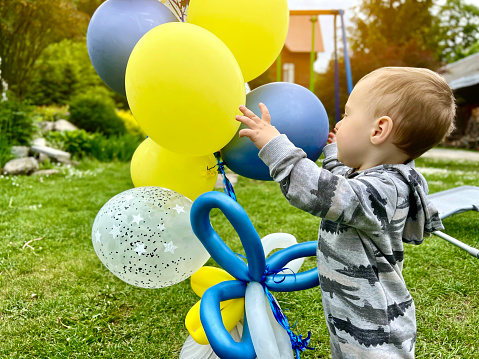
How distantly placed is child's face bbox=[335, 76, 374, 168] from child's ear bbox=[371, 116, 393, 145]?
2 cm

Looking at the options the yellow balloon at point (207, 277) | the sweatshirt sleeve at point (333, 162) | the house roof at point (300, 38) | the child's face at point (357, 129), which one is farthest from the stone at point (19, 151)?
the house roof at point (300, 38)

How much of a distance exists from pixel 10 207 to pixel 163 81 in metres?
3.82

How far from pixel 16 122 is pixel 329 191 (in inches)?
287

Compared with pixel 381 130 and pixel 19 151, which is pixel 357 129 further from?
pixel 19 151

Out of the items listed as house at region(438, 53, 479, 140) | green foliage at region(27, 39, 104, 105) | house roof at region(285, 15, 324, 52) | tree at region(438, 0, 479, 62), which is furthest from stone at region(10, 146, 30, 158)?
tree at region(438, 0, 479, 62)

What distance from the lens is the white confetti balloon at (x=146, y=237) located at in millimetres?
1437

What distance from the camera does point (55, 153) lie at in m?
6.92

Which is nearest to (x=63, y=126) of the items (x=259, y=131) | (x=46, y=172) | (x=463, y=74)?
(x=46, y=172)

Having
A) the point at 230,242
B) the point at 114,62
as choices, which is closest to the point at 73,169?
the point at 230,242

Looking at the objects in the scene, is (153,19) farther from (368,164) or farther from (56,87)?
(56,87)

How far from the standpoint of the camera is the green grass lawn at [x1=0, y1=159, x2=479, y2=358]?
2039 mm

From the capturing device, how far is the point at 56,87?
1118 cm

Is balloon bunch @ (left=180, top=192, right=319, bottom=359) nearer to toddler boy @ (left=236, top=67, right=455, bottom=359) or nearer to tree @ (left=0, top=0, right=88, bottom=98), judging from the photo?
toddler boy @ (left=236, top=67, right=455, bottom=359)

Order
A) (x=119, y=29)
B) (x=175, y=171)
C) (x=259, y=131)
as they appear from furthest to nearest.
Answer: (x=175, y=171) → (x=119, y=29) → (x=259, y=131)
